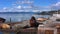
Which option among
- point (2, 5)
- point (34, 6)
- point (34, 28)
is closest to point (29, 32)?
point (34, 28)

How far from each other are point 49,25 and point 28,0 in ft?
1.83

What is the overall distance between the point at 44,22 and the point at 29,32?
1.00ft

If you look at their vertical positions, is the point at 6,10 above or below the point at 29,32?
above

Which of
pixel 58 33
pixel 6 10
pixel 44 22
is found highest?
pixel 6 10

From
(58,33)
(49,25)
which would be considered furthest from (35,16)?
(58,33)

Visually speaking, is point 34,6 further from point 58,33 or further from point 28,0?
point 58,33

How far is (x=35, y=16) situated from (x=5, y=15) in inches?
20.4

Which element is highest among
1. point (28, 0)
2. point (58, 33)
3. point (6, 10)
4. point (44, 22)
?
point (28, 0)

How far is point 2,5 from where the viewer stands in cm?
255

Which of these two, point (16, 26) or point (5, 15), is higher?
point (5, 15)

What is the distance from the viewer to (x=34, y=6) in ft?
8.30

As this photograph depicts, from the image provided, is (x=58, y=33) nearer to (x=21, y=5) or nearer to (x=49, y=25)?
(x=49, y=25)

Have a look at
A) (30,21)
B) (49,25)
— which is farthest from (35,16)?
(49,25)

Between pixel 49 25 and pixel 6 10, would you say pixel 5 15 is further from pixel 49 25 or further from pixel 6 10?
pixel 49 25
